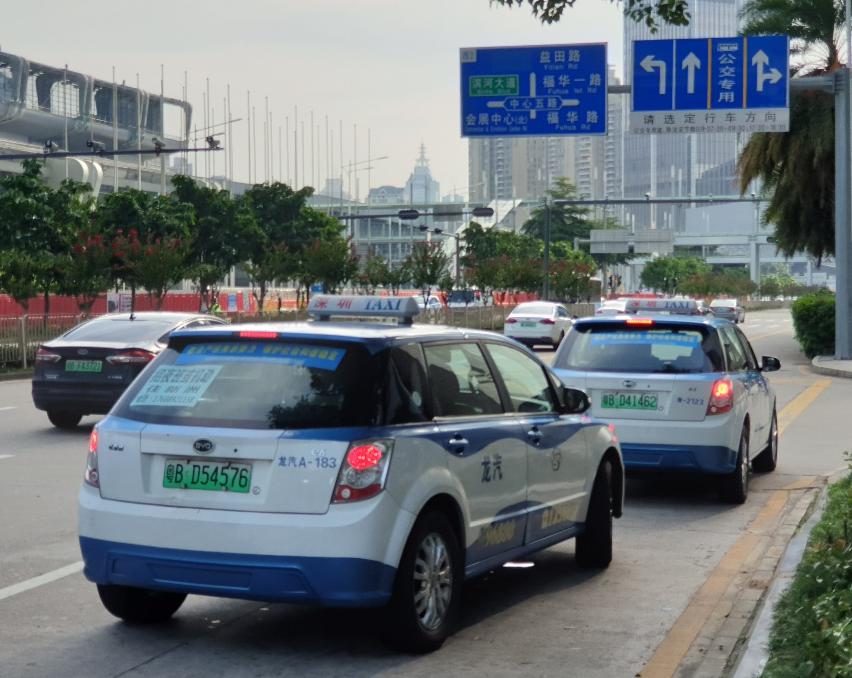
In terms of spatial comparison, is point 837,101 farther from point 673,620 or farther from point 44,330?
point 673,620

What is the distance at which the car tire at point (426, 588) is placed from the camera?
20.9 ft

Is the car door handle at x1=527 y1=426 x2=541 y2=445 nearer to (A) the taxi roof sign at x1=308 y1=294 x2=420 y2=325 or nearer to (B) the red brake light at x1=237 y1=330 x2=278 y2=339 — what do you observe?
(A) the taxi roof sign at x1=308 y1=294 x2=420 y2=325

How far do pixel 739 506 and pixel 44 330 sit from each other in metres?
23.0

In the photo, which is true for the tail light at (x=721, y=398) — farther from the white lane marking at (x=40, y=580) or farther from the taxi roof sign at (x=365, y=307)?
the white lane marking at (x=40, y=580)

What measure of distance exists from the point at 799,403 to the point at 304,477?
58.4 feet

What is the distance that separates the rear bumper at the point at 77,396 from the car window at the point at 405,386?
10.5 m

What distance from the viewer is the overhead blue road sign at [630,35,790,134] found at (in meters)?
31.1

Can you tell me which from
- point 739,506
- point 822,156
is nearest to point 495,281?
point 822,156

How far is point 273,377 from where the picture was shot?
655 cm

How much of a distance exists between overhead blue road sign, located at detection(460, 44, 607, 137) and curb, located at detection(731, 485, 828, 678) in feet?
77.7

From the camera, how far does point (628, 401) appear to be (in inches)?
462

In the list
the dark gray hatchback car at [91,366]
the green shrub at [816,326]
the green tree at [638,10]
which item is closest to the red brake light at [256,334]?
the green tree at [638,10]

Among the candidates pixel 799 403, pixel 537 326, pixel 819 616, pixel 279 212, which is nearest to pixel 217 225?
pixel 279 212

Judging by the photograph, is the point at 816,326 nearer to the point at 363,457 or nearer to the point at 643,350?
the point at 643,350
